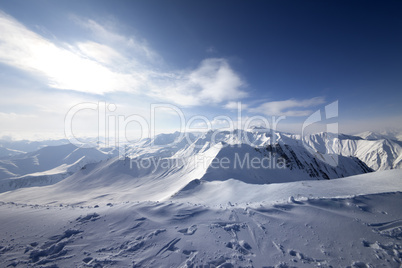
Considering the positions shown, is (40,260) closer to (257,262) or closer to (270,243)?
(257,262)

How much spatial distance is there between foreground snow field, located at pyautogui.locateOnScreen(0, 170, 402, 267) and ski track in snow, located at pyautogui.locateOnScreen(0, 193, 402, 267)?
4cm

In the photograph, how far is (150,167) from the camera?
61.4 m

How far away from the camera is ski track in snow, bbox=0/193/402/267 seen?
18.7 feet

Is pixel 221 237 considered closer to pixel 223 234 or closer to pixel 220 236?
pixel 220 236

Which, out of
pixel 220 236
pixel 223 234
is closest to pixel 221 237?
pixel 220 236

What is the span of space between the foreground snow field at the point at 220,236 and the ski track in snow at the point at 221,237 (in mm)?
35

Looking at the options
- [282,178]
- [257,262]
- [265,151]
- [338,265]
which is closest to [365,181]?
[338,265]

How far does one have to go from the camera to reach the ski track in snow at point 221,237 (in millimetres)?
5695

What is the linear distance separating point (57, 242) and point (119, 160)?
6775 centimetres

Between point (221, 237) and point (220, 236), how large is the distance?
8 centimetres

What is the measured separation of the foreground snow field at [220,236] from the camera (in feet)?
18.7

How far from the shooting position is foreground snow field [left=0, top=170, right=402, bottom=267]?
5.71m

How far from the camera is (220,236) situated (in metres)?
6.88

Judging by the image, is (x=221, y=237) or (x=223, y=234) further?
(x=223, y=234)
